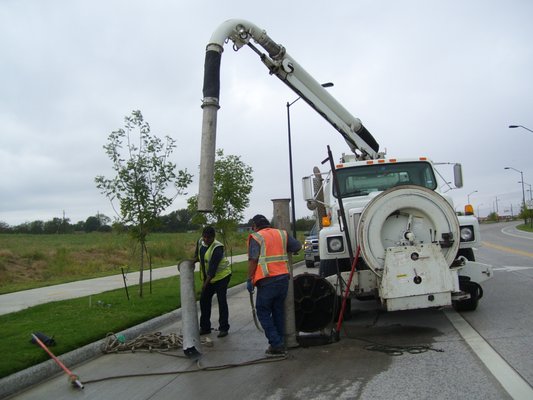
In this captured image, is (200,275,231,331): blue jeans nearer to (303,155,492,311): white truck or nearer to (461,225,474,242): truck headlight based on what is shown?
(303,155,492,311): white truck

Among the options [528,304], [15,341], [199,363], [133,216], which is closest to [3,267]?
[133,216]

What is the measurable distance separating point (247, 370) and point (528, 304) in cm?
535

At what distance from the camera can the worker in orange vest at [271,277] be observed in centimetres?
621

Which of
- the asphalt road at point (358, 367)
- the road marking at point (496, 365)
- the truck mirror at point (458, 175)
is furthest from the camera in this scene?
the truck mirror at point (458, 175)

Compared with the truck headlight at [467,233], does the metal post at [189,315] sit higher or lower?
lower

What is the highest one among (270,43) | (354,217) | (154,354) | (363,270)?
(270,43)

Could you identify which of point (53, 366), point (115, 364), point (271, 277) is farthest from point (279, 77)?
point (53, 366)

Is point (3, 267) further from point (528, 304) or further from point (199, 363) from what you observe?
point (528, 304)

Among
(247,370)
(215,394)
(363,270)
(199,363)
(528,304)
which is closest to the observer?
(215,394)

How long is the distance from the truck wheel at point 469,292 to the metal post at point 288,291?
2607 millimetres

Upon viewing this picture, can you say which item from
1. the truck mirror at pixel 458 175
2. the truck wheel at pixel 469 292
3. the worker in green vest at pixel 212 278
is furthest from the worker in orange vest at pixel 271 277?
the truck mirror at pixel 458 175

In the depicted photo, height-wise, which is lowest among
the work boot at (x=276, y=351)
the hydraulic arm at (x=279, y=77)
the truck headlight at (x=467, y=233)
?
the work boot at (x=276, y=351)

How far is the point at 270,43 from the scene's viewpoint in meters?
9.98

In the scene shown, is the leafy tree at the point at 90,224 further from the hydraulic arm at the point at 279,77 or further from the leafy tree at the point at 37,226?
the hydraulic arm at the point at 279,77
